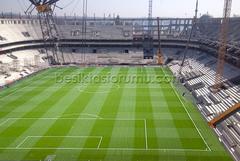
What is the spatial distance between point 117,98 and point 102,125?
10013mm

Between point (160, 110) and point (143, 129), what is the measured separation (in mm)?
6288

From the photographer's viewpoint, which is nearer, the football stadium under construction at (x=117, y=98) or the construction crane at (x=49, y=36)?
the football stadium under construction at (x=117, y=98)

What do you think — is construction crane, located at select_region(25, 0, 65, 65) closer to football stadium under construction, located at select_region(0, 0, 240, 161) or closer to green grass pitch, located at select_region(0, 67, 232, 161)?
football stadium under construction, located at select_region(0, 0, 240, 161)

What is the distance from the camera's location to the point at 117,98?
39.3m

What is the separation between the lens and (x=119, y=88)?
4491cm

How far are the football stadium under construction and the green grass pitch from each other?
0.08m

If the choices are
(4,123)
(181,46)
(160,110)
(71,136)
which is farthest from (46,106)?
(181,46)

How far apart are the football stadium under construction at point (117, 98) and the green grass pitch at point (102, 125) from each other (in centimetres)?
8

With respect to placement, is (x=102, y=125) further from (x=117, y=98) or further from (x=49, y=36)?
(x=49, y=36)

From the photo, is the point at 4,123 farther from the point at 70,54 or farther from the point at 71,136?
the point at 70,54

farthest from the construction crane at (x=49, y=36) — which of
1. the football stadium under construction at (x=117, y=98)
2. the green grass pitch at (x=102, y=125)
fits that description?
the green grass pitch at (x=102, y=125)

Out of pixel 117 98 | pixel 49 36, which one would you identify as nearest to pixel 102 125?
pixel 117 98

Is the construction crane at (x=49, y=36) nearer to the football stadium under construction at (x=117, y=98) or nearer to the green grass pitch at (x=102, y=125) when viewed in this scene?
the football stadium under construction at (x=117, y=98)

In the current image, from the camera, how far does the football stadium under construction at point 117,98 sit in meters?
24.7
